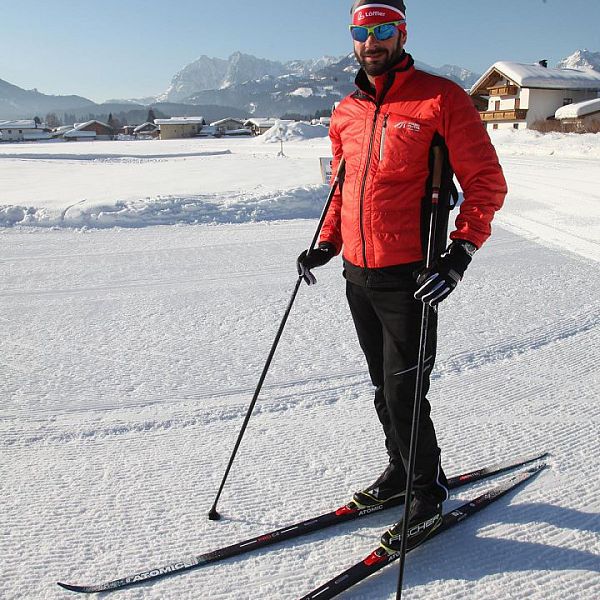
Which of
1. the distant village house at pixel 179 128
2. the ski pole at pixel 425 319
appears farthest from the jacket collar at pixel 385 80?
the distant village house at pixel 179 128

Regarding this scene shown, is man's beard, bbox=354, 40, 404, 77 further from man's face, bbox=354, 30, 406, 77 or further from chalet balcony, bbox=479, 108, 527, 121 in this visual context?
chalet balcony, bbox=479, 108, 527, 121

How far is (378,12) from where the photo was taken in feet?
5.89

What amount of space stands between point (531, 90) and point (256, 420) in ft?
119

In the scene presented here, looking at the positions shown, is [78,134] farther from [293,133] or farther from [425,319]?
[425,319]

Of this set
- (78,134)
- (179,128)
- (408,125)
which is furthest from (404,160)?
(78,134)

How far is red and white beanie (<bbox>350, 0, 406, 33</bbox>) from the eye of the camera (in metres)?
1.80

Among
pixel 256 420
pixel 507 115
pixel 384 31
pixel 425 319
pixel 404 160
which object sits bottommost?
pixel 256 420

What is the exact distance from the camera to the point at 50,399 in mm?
3215

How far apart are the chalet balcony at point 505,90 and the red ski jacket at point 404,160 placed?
37182 millimetres

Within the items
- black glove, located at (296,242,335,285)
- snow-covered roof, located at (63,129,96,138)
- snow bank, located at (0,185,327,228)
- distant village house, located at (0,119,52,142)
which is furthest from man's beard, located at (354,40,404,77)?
distant village house, located at (0,119,52,142)

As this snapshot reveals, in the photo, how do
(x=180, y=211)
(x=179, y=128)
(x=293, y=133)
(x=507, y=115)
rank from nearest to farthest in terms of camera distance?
(x=180, y=211), (x=507, y=115), (x=293, y=133), (x=179, y=128)

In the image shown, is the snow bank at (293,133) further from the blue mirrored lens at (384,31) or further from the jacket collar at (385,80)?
the blue mirrored lens at (384,31)

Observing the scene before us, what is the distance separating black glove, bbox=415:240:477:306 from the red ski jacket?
44 millimetres

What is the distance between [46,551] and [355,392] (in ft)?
6.03
